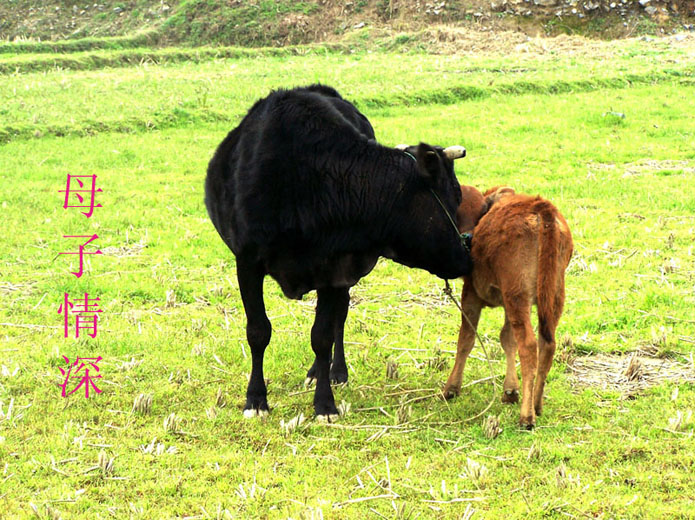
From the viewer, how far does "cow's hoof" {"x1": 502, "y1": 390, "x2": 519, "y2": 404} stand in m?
6.29

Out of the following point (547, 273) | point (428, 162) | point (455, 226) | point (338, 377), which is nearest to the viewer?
point (547, 273)

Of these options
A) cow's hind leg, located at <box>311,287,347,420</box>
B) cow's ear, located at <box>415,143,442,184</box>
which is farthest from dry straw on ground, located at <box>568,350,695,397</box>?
cow's ear, located at <box>415,143,442,184</box>

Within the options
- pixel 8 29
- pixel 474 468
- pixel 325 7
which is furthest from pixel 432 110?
pixel 8 29

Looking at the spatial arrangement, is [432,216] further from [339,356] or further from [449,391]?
[339,356]

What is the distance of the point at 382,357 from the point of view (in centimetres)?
738

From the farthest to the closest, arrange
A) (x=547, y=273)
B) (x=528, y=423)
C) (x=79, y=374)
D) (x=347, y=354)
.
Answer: (x=347, y=354), (x=79, y=374), (x=528, y=423), (x=547, y=273)

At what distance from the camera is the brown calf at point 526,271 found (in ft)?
18.5

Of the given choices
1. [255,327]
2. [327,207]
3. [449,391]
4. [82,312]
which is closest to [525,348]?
[449,391]

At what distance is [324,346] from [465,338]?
1.07 meters

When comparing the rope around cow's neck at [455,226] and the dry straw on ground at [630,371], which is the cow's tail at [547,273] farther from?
the dry straw on ground at [630,371]

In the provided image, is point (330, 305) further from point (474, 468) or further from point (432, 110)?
point (432, 110)

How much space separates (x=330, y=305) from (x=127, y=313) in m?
2.80

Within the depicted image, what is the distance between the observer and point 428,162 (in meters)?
5.93

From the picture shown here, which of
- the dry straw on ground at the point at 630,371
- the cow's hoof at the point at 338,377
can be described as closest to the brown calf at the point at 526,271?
the dry straw on ground at the point at 630,371
